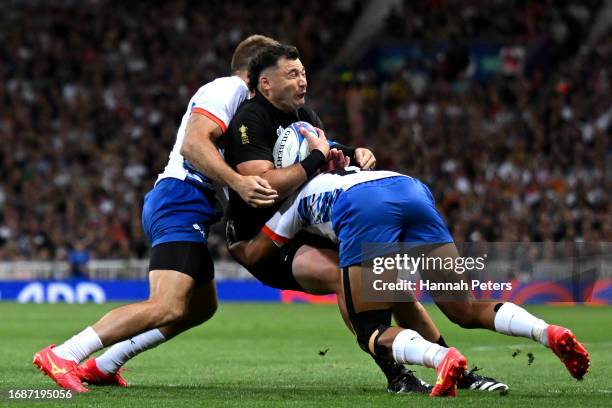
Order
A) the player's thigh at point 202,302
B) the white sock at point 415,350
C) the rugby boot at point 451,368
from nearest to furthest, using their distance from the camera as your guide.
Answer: the rugby boot at point 451,368
the white sock at point 415,350
the player's thigh at point 202,302

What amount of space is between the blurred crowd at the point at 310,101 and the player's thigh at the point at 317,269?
13357 mm

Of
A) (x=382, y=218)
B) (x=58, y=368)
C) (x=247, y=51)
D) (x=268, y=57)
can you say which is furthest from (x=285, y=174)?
(x=58, y=368)

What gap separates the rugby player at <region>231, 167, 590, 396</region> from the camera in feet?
21.4

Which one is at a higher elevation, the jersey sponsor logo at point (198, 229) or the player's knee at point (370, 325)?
the jersey sponsor logo at point (198, 229)

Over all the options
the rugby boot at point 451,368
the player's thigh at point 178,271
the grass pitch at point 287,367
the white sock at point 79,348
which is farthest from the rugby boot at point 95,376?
the rugby boot at point 451,368

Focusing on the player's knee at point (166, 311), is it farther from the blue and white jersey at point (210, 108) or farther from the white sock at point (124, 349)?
the blue and white jersey at point (210, 108)

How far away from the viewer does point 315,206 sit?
717 cm

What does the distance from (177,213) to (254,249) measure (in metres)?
0.56

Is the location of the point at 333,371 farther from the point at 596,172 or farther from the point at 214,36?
the point at 214,36

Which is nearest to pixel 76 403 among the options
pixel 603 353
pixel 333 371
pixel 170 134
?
pixel 333 371

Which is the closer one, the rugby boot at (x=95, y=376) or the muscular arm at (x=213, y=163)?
the muscular arm at (x=213, y=163)

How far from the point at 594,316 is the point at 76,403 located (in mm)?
12229

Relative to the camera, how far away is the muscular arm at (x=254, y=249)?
24.6 ft

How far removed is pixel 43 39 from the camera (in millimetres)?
28141
